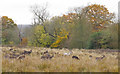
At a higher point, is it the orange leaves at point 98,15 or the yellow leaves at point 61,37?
the orange leaves at point 98,15

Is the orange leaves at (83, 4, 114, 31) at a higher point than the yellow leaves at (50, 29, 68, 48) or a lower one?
higher

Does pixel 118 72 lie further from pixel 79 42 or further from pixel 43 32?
pixel 43 32

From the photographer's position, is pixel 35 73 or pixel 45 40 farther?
pixel 45 40

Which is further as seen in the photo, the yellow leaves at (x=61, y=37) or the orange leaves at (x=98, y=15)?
the orange leaves at (x=98, y=15)

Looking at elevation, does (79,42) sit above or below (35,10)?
below

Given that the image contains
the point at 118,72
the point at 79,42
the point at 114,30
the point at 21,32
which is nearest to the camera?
the point at 118,72

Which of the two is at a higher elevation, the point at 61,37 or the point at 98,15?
the point at 98,15

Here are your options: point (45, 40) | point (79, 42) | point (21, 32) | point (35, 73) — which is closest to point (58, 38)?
point (45, 40)

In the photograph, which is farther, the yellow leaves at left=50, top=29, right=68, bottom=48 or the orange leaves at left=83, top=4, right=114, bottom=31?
the orange leaves at left=83, top=4, right=114, bottom=31

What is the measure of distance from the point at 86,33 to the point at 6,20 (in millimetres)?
25756

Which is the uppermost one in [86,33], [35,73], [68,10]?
[68,10]

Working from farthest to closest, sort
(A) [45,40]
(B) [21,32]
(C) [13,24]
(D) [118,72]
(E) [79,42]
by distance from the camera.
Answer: (B) [21,32], (C) [13,24], (A) [45,40], (E) [79,42], (D) [118,72]

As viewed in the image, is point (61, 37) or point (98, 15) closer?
→ point (61, 37)

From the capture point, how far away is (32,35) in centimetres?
3584
